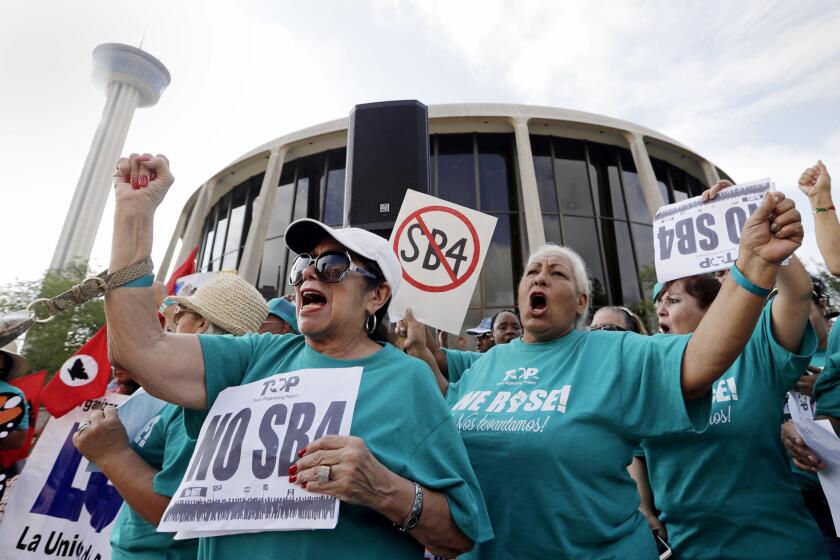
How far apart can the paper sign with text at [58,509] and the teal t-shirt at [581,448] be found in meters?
2.54

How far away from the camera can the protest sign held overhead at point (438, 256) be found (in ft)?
8.98

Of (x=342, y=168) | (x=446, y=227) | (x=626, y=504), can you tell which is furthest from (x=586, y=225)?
(x=626, y=504)

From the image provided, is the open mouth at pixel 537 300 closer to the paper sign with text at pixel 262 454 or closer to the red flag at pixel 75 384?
the paper sign with text at pixel 262 454

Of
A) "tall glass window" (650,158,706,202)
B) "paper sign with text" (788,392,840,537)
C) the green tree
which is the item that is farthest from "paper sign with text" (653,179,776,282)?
the green tree

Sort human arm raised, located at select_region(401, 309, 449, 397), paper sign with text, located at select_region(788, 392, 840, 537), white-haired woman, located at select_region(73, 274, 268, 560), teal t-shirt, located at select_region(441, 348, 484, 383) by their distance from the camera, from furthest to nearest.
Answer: teal t-shirt, located at select_region(441, 348, 484, 383) < human arm raised, located at select_region(401, 309, 449, 397) < paper sign with text, located at select_region(788, 392, 840, 537) < white-haired woman, located at select_region(73, 274, 268, 560)

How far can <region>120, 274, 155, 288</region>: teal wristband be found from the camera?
139 cm

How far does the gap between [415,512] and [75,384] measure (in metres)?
3.39

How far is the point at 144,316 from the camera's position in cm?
143

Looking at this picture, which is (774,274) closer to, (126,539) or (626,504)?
(626,504)

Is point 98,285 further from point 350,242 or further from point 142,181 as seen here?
point 350,242

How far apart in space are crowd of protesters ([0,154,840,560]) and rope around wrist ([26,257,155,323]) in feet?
0.08

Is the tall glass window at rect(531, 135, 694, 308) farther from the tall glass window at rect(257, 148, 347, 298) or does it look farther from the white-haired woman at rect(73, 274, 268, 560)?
the white-haired woman at rect(73, 274, 268, 560)

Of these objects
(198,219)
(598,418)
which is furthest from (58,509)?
(198,219)

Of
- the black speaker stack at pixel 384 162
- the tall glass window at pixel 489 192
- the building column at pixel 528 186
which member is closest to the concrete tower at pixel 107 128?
the tall glass window at pixel 489 192
